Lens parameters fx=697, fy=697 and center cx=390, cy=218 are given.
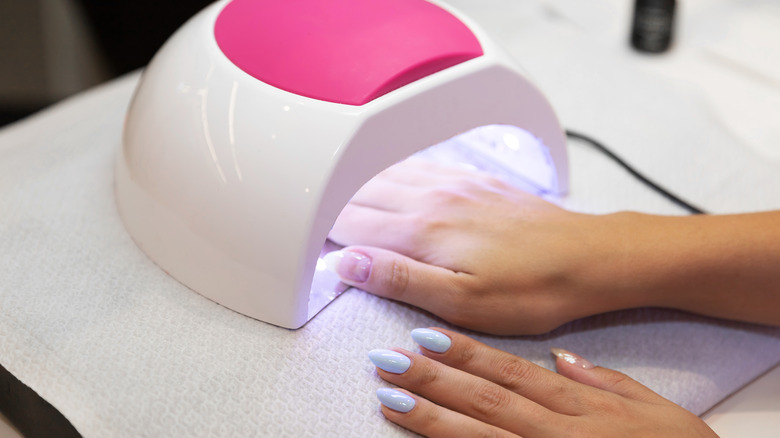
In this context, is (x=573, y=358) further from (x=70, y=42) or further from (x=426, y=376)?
(x=70, y=42)

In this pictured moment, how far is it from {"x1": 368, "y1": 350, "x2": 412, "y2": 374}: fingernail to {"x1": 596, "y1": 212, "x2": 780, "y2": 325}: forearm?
0.20 metres

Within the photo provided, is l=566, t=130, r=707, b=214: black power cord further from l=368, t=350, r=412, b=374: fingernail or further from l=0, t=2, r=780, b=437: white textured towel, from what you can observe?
l=368, t=350, r=412, b=374: fingernail

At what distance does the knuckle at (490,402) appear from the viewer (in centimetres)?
53

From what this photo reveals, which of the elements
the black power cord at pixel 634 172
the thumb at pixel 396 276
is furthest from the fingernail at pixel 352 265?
the black power cord at pixel 634 172

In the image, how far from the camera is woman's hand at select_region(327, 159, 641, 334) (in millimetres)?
595

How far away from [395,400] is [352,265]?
126 mm

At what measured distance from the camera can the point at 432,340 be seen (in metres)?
0.56

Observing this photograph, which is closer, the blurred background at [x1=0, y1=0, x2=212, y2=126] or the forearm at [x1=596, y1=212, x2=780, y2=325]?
the forearm at [x1=596, y1=212, x2=780, y2=325]

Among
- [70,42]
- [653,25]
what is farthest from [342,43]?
[70,42]

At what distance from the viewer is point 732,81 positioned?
997 mm

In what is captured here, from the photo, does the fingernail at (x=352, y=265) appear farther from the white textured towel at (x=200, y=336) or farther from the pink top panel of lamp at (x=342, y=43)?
the pink top panel of lamp at (x=342, y=43)

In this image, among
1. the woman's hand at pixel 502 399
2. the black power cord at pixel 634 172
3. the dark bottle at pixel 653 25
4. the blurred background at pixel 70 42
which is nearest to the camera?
the woman's hand at pixel 502 399

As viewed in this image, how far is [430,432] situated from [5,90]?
1.45 m

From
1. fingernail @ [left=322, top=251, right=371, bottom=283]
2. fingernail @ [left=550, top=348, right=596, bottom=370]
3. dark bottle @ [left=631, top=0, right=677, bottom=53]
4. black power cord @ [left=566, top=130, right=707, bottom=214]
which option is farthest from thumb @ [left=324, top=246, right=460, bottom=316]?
dark bottle @ [left=631, top=0, right=677, bottom=53]
